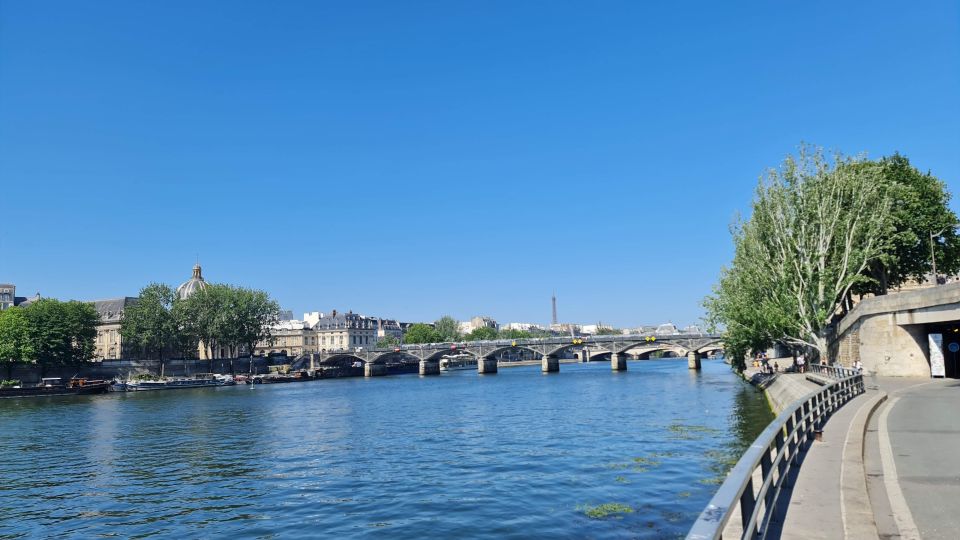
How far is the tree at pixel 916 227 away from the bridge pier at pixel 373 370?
107514 mm

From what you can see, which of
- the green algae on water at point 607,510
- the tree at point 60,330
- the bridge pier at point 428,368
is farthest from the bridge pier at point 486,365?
the green algae on water at point 607,510

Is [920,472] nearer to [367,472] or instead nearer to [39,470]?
[367,472]

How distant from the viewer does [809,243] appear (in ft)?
154

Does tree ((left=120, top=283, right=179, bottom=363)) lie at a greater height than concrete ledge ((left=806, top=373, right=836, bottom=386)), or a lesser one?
greater

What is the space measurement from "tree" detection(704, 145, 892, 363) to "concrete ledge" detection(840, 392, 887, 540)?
30.5 m

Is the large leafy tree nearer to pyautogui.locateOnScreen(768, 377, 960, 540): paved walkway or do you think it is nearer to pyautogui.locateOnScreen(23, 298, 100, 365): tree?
pyautogui.locateOnScreen(23, 298, 100, 365): tree

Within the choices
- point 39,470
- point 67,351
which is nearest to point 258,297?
point 67,351

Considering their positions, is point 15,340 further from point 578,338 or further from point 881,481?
point 881,481

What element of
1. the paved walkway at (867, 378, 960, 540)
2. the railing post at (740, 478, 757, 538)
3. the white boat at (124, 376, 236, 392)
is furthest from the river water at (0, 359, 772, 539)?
the white boat at (124, 376, 236, 392)

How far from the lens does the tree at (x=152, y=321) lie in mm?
123875

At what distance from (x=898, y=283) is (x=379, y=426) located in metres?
50.6

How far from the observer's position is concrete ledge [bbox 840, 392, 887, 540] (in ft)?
28.1

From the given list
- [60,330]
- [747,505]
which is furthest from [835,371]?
[60,330]

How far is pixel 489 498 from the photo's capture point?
2048 centimetres
